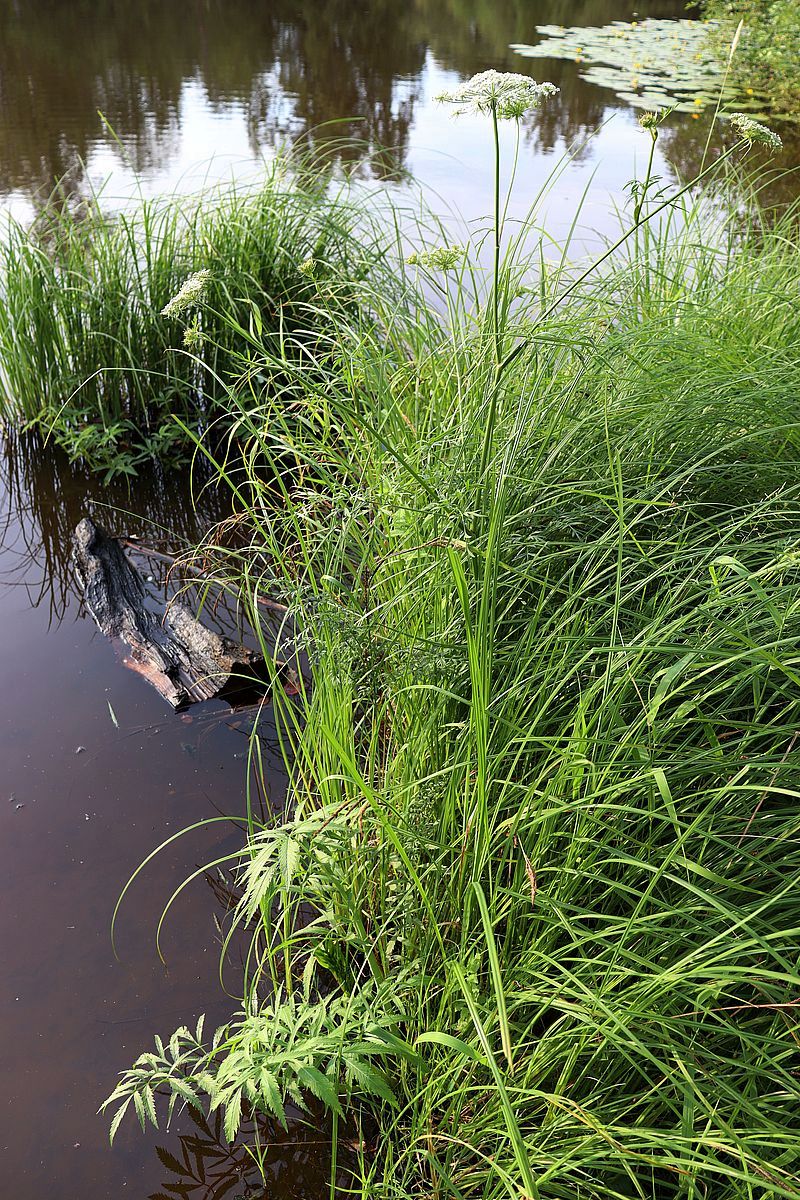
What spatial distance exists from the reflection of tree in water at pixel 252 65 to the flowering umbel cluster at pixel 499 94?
10.3 feet

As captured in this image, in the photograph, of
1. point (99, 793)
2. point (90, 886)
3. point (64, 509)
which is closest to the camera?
point (90, 886)

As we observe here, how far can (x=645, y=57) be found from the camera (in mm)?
8539

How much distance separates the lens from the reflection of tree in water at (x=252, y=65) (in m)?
A: 5.74

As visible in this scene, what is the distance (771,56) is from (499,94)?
7.53 metres

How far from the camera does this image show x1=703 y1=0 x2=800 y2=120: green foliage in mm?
7137

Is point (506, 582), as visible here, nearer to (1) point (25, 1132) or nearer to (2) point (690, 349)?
(2) point (690, 349)

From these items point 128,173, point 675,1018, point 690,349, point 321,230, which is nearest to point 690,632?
point 675,1018

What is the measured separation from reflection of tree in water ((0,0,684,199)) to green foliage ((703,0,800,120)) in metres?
1.38

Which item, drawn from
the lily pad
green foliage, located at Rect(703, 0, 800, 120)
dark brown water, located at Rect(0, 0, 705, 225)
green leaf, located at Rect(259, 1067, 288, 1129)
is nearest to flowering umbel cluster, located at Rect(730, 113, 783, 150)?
green leaf, located at Rect(259, 1067, 288, 1129)

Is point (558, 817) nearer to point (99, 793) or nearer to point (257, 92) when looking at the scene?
point (99, 793)

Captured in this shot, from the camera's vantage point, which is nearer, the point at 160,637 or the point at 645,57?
the point at 160,637

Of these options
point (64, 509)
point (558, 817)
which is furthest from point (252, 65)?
point (558, 817)

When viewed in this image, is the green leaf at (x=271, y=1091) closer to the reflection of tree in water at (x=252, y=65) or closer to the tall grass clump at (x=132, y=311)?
the tall grass clump at (x=132, y=311)

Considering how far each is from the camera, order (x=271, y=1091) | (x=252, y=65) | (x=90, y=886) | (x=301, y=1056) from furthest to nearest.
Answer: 1. (x=252, y=65)
2. (x=90, y=886)
3. (x=301, y=1056)
4. (x=271, y=1091)
